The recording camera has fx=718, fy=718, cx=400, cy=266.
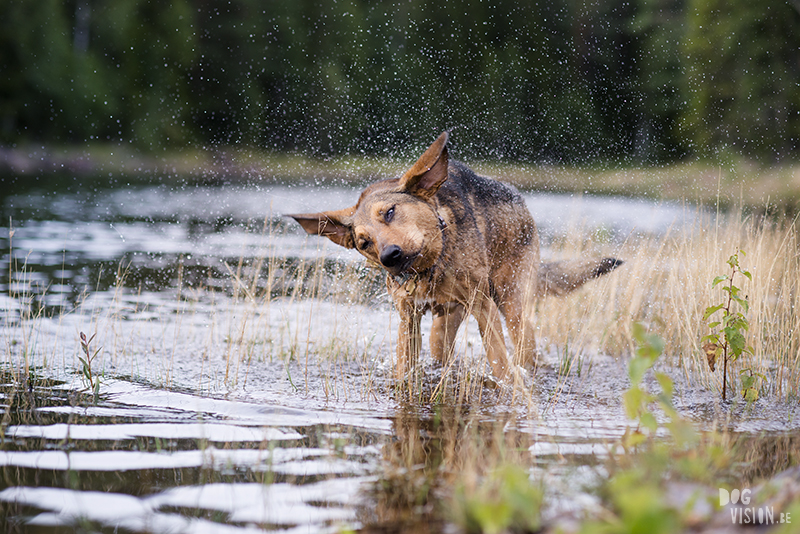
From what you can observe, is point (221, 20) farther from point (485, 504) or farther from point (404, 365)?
point (485, 504)

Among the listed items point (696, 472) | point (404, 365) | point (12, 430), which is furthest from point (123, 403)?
point (696, 472)

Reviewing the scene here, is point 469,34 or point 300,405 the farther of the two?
point 469,34

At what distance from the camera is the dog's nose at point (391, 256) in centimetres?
483

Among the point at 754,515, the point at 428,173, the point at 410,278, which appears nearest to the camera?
the point at 754,515

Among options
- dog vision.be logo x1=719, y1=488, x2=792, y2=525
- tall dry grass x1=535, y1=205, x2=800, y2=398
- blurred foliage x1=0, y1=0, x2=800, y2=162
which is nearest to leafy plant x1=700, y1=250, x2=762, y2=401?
tall dry grass x1=535, y1=205, x2=800, y2=398

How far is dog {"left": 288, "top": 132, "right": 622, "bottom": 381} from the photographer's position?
17.0 feet

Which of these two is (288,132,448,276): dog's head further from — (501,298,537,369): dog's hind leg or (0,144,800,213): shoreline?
(0,144,800,213): shoreline

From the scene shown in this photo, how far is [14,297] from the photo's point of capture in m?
9.02

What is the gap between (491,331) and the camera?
18.6 ft

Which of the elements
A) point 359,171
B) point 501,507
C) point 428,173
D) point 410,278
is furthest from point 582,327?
point 359,171

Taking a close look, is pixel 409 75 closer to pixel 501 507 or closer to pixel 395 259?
pixel 395 259

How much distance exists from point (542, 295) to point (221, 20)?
4616 centimetres

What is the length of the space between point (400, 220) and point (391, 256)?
389 mm

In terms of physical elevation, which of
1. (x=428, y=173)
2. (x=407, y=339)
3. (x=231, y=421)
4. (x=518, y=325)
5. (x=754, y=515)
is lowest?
(x=754, y=515)
